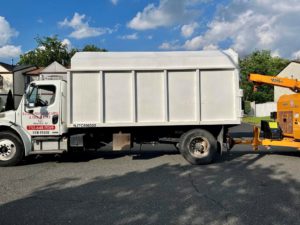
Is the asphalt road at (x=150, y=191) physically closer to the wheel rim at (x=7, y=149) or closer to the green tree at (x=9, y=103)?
the wheel rim at (x=7, y=149)

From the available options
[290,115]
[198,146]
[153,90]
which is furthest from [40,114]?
[290,115]

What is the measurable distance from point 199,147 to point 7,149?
17.9ft

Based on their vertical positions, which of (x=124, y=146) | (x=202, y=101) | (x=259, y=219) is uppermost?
(x=202, y=101)

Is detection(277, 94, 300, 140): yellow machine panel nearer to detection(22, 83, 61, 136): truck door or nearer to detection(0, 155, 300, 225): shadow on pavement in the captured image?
detection(0, 155, 300, 225): shadow on pavement

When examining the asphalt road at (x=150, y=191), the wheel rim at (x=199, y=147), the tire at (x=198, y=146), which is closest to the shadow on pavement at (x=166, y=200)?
the asphalt road at (x=150, y=191)

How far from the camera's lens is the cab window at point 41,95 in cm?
1046

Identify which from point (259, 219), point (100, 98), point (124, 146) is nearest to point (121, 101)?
point (100, 98)

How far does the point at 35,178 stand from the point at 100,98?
2901mm

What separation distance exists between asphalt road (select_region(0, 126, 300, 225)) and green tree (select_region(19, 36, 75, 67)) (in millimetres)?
68739

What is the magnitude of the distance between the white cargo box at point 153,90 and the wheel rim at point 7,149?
1761 mm

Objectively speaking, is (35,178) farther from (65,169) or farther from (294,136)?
(294,136)

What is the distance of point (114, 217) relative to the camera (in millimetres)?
5746

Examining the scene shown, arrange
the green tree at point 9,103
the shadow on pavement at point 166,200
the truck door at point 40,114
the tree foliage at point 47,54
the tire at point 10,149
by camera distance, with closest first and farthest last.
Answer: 1. the shadow on pavement at point 166,200
2. the tire at point 10,149
3. the truck door at point 40,114
4. the green tree at point 9,103
5. the tree foliage at point 47,54

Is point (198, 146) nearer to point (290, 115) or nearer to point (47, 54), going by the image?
point (290, 115)
